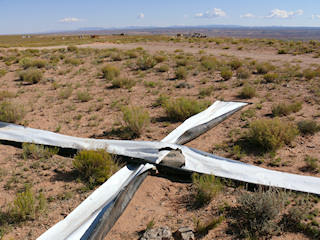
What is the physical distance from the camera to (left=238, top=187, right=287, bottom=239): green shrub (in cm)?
323

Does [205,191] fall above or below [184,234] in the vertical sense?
above

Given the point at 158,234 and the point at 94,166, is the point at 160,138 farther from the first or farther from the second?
the point at 158,234

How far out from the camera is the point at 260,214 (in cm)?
334

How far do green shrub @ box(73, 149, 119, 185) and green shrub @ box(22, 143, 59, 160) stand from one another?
98 centimetres

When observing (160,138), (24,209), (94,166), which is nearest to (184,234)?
(94,166)

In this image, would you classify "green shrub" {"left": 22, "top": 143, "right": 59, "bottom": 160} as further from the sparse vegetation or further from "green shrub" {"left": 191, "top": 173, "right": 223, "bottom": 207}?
the sparse vegetation

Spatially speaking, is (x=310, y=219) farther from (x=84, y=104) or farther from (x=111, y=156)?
(x=84, y=104)

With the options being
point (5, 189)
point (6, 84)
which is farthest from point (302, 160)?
point (6, 84)

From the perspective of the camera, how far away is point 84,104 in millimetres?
8625

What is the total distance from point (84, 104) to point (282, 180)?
259 inches

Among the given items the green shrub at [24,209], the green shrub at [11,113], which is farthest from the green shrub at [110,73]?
the green shrub at [24,209]

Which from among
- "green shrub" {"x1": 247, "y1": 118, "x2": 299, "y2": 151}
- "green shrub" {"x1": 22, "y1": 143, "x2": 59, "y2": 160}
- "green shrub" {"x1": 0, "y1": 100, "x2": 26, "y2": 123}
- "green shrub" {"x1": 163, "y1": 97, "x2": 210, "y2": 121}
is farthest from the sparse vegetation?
"green shrub" {"x1": 247, "y1": 118, "x2": 299, "y2": 151}

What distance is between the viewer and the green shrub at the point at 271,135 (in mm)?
5199

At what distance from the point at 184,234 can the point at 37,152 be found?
3524 millimetres
